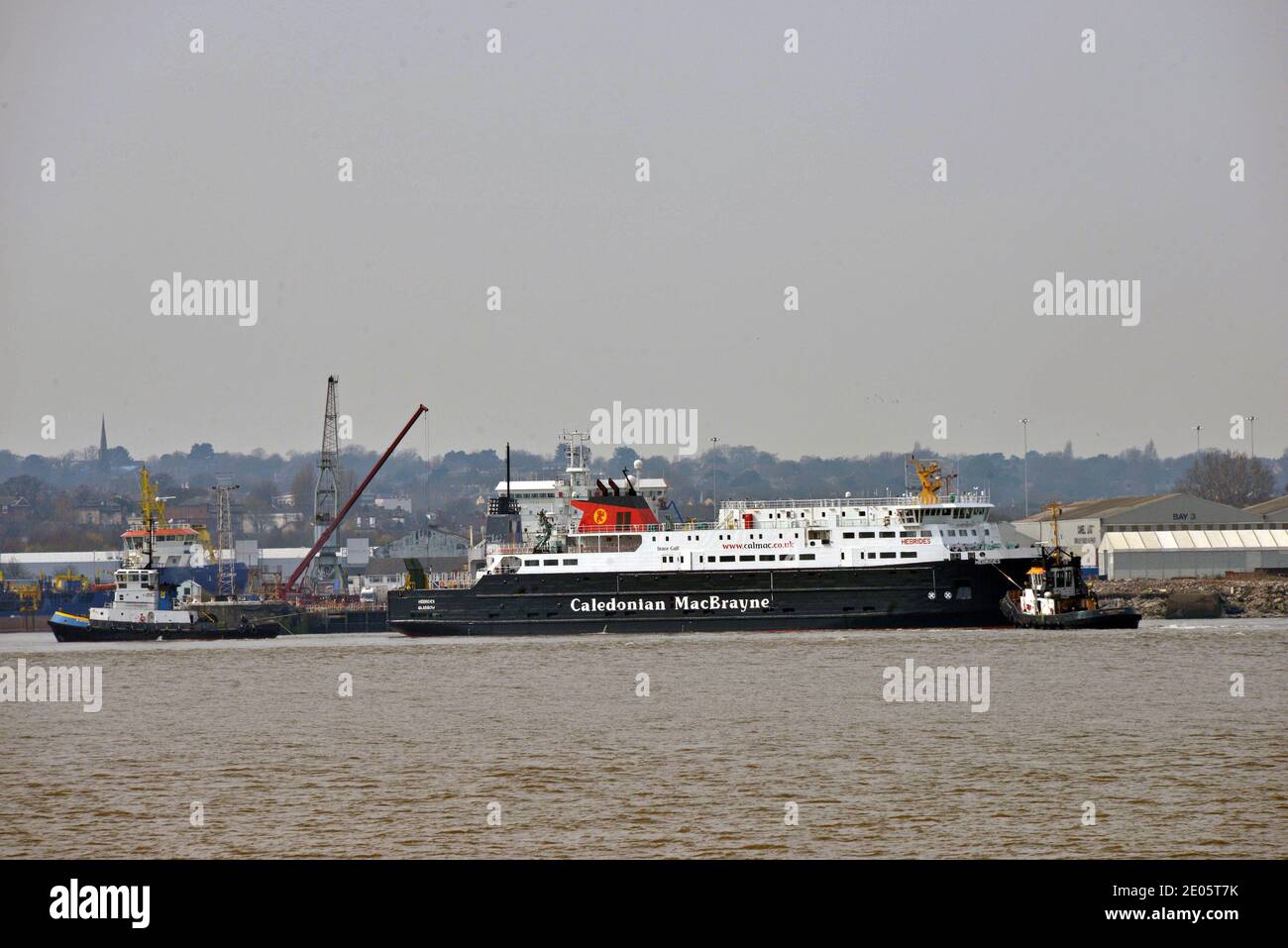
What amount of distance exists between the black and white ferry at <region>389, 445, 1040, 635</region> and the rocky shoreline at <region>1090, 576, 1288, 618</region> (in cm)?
2046

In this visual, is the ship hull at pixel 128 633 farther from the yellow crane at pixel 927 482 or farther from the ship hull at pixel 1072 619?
the ship hull at pixel 1072 619

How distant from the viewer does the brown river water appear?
18.1 m

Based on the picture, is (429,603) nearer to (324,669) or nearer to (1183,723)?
(324,669)

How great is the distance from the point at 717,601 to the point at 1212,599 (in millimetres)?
31942

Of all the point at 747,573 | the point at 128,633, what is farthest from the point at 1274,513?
the point at 128,633

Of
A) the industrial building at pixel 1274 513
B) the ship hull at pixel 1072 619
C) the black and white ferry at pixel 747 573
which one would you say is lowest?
the ship hull at pixel 1072 619

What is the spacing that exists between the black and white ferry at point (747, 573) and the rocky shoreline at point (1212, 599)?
67.1ft

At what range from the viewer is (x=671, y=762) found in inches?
961

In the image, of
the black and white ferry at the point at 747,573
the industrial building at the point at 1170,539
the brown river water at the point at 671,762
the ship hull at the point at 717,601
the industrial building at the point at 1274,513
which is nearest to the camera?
the brown river water at the point at 671,762

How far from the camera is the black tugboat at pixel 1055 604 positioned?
183ft

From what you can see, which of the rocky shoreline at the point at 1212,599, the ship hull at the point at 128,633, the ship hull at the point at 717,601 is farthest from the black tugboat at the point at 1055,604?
the ship hull at the point at 128,633

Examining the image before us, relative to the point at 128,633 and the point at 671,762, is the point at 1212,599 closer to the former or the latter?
the point at 128,633

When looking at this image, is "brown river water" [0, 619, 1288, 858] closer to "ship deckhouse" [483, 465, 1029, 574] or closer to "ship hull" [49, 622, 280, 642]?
"ship deckhouse" [483, 465, 1029, 574]
